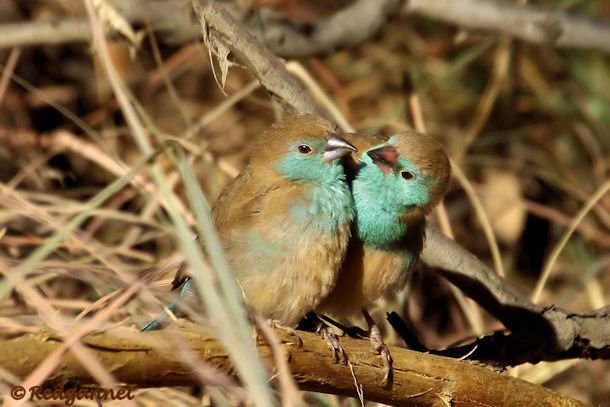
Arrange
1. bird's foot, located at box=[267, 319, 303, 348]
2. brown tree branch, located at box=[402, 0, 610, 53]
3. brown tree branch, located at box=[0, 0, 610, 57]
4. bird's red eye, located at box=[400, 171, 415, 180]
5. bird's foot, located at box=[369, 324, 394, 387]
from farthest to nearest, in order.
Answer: brown tree branch, located at box=[402, 0, 610, 53] < brown tree branch, located at box=[0, 0, 610, 57] < bird's red eye, located at box=[400, 171, 415, 180] < bird's foot, located at box=[369, 324, 394, 387] < bird's foot, located at box=[267, 319, 303, 348]

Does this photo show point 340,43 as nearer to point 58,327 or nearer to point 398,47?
point 398,47

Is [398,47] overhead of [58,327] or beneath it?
overhead

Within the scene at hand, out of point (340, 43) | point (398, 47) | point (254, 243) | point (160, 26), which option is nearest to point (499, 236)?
point (398, 47)

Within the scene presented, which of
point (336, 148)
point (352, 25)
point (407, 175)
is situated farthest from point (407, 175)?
point (352, 25)

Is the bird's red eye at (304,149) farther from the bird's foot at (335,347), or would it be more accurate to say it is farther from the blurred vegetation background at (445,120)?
the blurred vegetation background at (445,120)

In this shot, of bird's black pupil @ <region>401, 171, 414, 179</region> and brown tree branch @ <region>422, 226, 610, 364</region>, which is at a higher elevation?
bird's black pupil @ <region>401, 171, 414, 179</region>

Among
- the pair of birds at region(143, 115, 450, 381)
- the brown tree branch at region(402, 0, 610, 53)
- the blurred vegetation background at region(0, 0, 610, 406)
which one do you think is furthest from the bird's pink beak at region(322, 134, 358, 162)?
the brown tree branch at region(402, 0, 610, 53)

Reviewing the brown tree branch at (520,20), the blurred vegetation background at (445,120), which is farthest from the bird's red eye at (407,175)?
the brown tree branch at (520,20)

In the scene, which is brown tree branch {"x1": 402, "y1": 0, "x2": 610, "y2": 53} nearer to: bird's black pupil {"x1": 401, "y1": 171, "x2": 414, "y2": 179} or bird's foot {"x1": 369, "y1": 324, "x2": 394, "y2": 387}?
bird's black pupil {"x1": 401, "y1": 171, "x2": 414, "y2": 179}
